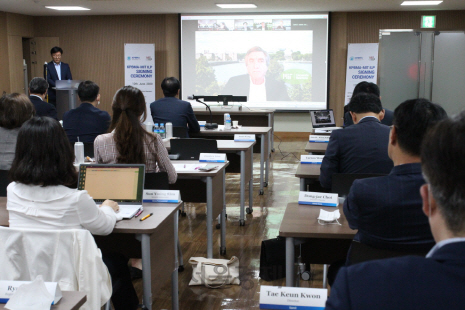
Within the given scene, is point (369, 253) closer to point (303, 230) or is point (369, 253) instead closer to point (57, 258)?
point (303, 230)

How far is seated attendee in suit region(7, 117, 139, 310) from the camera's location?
6.04 feet

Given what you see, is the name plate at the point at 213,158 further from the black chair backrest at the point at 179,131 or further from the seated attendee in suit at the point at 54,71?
the seated attendee in suit at the point at 54,71

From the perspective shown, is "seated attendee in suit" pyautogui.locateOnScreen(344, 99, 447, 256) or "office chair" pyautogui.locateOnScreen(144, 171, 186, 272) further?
"office chair" pyautogui.locateOnScreen(144, 171, 186, 272)

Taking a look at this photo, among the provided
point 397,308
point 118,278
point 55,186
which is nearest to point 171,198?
point 118,278

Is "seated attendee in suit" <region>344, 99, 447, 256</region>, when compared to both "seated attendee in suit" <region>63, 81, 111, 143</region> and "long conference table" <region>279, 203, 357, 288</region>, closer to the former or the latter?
"long conference table" <region>279, 203, 357, 288</region>

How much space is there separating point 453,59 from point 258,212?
657cm

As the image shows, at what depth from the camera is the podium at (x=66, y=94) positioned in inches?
353

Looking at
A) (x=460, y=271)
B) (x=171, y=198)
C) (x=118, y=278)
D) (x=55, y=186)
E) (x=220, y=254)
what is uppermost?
(x=460, y=271)

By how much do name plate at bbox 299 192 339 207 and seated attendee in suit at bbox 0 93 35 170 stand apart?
1.98 m

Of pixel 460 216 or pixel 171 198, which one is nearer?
pixel 460 216

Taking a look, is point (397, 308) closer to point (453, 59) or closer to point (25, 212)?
point (25, 212)

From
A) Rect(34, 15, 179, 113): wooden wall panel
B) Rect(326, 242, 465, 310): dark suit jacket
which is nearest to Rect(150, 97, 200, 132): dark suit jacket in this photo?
Rect(326, 242, 465, 310): dark suit jacket

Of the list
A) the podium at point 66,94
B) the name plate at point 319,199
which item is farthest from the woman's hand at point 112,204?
the podium at point 66,94

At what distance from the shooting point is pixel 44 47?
10617mm
